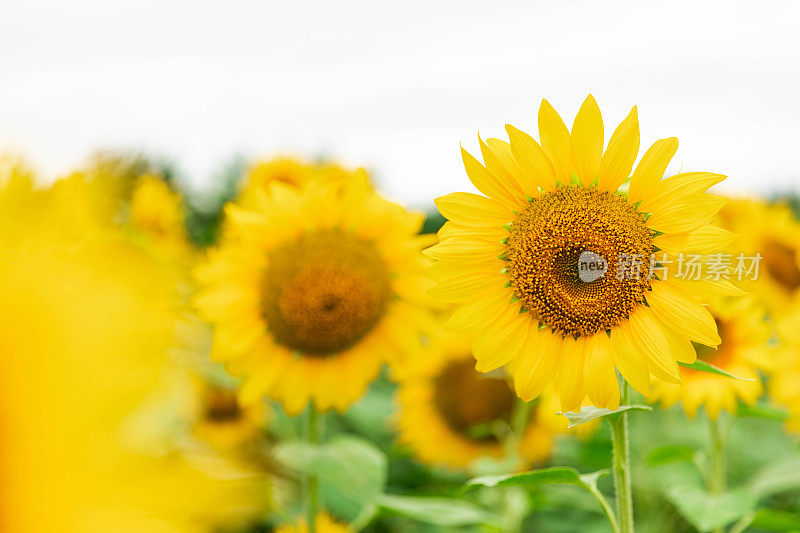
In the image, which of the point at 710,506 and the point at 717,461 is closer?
the point at 710,506

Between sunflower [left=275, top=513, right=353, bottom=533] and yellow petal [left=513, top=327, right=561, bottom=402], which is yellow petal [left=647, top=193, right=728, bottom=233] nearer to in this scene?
yellow petal [left=513, top=327, right=561, bottom=402]

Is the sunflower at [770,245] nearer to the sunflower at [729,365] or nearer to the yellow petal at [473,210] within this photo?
the sunflower at [729,365]

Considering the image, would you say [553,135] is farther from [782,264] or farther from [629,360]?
[782,264]

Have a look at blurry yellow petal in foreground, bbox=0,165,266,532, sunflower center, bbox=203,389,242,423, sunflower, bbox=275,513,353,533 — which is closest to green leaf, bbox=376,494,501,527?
sunflower, bbox=275,513,353,533

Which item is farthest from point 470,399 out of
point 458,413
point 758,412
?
point 758,412

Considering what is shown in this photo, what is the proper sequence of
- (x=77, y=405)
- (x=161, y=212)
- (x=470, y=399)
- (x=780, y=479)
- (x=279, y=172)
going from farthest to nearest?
(x=161, y=212), (x=279, y=172), (x=470, y=399), (x=780, y=479), (x=77, y=405)

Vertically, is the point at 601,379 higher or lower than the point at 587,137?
lower
